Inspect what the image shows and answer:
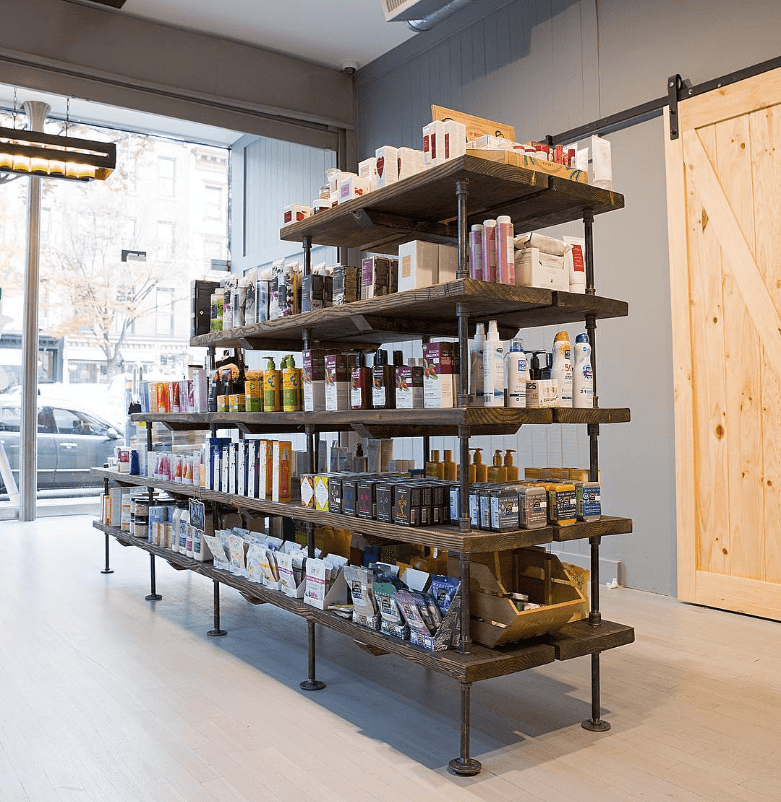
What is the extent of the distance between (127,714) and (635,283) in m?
3.63

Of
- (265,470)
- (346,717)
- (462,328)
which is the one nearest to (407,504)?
(462,328)

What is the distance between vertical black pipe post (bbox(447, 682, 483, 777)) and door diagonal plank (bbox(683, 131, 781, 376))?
2595 mm

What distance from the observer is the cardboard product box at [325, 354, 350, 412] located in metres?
3.22

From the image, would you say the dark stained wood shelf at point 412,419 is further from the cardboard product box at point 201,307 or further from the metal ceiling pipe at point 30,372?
the metal ceiling pipe at point 30,372

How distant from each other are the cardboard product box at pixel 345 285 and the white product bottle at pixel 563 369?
83 cm

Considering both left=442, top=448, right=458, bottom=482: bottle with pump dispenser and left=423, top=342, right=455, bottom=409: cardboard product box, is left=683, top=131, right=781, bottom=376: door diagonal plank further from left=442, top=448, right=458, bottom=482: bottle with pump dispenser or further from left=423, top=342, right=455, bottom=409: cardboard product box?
left=423, top=342, right=455, bottom=409: cardboard product box

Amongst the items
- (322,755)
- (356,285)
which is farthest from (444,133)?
(322,755)

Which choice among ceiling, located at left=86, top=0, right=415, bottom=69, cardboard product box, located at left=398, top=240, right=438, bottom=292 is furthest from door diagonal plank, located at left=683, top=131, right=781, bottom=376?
ceiling, located at left=86, top=0, right=415, bottom=69

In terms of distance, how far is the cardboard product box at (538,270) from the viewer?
2764mm

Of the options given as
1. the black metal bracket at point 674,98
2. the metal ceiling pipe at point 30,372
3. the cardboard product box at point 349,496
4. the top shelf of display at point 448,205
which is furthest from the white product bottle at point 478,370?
the metal ceiling pipe at point 30,372

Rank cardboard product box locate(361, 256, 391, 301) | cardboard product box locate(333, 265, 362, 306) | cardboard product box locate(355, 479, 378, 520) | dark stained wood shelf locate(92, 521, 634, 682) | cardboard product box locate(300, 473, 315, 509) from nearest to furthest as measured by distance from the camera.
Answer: dark stained wood shelf locate(92, 521, 634, 682) → cardboard product box locate(355, 479, 378, 520) → cardboard product box locate(361, 256, 391, 301) → cardboard product box locate(333, 265, 362, 306) → cardboard product box locate(300, 473, 315, 509)

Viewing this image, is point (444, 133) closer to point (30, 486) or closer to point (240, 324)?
point (240, 324)

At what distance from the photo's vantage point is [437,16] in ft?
18.7

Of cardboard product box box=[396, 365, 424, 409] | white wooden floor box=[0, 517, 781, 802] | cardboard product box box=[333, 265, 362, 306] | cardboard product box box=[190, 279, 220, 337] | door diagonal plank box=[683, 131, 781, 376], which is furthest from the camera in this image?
cardboard product box box=[190, 279, 220, 337]
